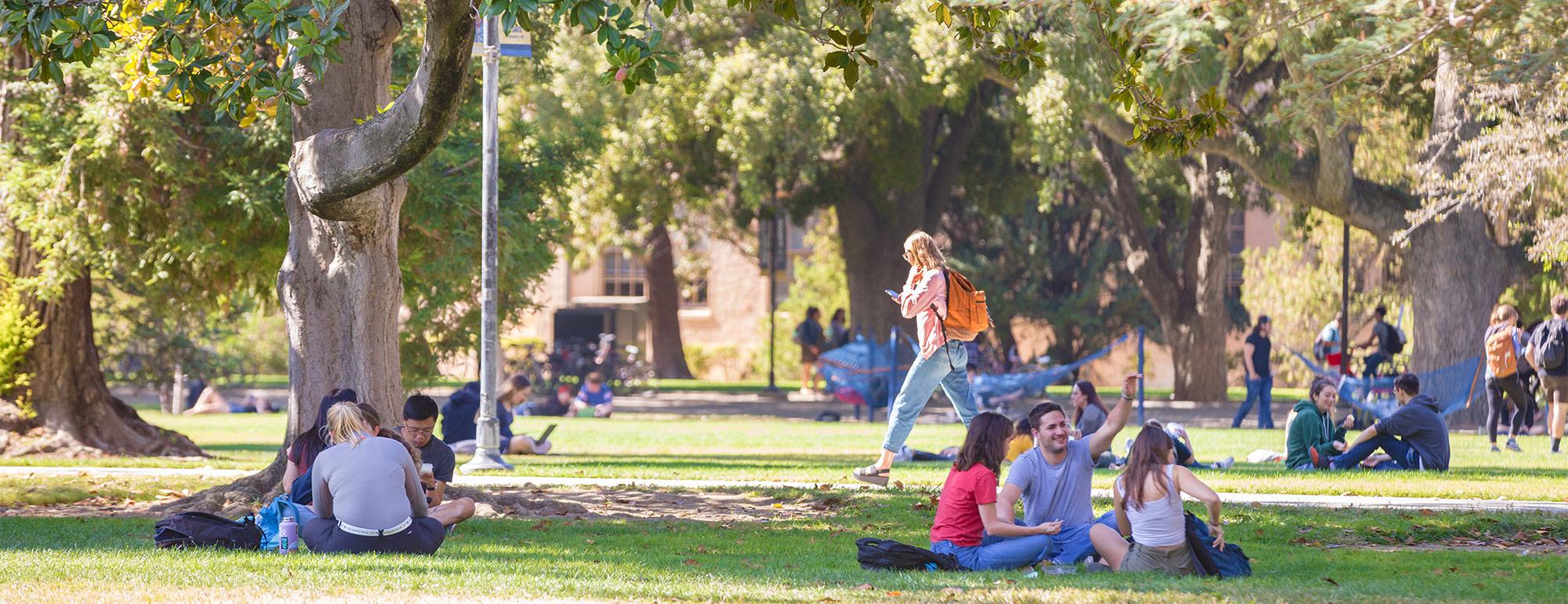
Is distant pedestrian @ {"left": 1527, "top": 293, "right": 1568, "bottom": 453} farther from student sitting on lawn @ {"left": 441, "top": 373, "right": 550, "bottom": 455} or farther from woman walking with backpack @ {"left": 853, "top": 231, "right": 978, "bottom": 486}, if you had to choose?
student sitting on lawn @ {"left": 441, "top": 373, "right": 550, "bottom": 455}

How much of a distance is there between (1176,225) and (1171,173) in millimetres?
9799

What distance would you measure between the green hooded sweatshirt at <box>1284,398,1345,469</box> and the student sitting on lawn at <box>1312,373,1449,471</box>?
21 centimetres

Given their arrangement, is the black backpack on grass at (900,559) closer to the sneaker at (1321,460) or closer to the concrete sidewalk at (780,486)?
the concrete sidewalk at (780,486)

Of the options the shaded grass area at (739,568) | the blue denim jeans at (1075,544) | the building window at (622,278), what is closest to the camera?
the shaded grass area at (739,568)

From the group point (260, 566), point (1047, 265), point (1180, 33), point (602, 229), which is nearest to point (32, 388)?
point (260, 566)

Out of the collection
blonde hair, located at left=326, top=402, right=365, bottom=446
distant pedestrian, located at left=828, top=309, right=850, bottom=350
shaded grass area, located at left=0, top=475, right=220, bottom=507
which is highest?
distant pedestrian, located at left=828, top=309, right=850, bottom=350

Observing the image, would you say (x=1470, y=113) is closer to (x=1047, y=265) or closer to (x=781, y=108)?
(x=781, y=108)

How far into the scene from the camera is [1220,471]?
1458 centimetres

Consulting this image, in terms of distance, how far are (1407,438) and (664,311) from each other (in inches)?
1335

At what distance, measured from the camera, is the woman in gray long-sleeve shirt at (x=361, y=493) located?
28.7 feet

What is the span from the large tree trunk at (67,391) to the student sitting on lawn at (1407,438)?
11.4 meters

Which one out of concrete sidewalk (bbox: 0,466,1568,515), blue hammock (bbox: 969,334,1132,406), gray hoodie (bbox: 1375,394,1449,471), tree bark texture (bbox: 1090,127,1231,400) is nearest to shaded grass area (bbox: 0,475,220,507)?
concrete sidewalk (bbox: 0,466,1568,515)

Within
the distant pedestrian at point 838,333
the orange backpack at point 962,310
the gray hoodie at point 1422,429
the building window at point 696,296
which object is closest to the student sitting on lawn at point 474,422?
the orange backpack at point 962,310

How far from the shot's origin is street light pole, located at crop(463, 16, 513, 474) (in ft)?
49.0
